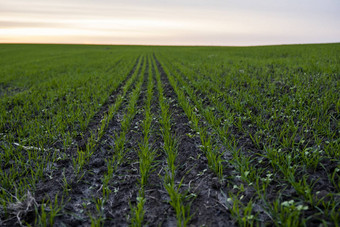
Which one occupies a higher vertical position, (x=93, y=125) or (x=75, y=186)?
(x=93, y=125)

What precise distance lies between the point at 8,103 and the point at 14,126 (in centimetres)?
281

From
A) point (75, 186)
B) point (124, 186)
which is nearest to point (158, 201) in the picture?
point (124, 186)

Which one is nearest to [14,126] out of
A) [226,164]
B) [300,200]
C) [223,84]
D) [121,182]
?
[121,182]

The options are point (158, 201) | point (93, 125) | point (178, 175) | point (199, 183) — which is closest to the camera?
point (158, 201)

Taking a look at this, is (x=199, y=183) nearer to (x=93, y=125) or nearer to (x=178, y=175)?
(x=178, y=175)

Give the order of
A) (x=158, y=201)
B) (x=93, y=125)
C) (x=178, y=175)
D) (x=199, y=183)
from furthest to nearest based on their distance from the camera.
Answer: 1. (x=93, y=125)
2. (x=178, y=175)
3. (x=199, y=183)
4. (x=158, y=201)

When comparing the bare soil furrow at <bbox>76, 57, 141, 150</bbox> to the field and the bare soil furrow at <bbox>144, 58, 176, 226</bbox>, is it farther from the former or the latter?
the bare soil furrow at <bbox>144, 58, 176, 226</bbox>

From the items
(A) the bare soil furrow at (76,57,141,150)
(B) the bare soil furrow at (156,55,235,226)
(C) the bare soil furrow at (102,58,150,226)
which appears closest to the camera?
(B) the bare soil furrow at (156,55,235,226)

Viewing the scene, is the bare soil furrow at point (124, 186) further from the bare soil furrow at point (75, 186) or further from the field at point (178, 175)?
the bare soil furrow at point (75, 186)

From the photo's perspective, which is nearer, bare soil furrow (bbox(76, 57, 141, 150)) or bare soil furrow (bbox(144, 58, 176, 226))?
bare soil furrow (bbox(144, 58, 176, 226))

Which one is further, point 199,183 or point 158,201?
point 199,183

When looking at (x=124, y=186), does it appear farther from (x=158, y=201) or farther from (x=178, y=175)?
(x=178, y=175)

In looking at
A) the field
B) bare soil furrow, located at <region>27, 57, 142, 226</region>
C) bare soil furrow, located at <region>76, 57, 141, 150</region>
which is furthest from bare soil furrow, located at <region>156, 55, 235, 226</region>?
bare soil furrow, located at <region>76, 57, 141, 150</region>

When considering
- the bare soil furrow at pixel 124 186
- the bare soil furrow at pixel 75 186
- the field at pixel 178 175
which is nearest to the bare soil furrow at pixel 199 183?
the field at pixel 178 175
